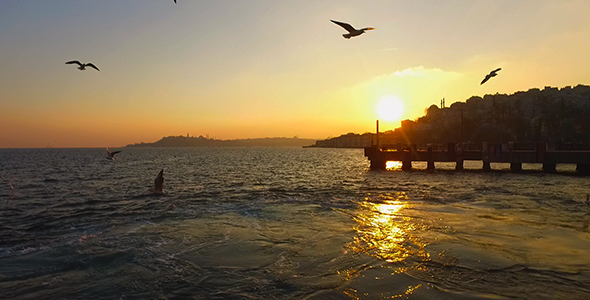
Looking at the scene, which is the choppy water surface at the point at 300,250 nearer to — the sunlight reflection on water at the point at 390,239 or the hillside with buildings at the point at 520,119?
the sunlight reflection on water at the point at 390,239

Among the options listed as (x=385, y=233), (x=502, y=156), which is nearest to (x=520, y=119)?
(x=502, y=156)

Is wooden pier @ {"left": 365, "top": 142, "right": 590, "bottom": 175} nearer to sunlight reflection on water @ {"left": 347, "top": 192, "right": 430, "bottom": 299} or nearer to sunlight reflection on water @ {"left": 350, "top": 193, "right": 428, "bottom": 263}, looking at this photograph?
sunlight reflection on water @ {"left": 350, "top": 193, "right": 428, "bottom": 263}

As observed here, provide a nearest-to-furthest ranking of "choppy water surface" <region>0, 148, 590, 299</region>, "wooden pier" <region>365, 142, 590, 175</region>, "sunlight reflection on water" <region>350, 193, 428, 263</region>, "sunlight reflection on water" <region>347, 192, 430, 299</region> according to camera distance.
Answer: "choppy water surface" <region>0, 148, 590, 299</region> → "sunlight reflection on water" <region>347, 192, 430, 299</region> → "sunlight reflection on water" <region>350, 193, 428, 263</region> → "wooden pier" <region>365, 142, 590, 175</region>

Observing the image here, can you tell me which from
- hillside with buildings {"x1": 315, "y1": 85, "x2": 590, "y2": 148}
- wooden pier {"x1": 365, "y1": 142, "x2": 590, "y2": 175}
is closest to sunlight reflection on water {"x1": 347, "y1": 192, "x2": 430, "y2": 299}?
wooden pier {"x1": 365, "y1": 142, "x2": 590, "y2": 175}

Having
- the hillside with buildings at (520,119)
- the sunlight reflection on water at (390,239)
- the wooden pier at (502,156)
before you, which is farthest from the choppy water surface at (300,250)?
the hillside with buildings at (520,119)

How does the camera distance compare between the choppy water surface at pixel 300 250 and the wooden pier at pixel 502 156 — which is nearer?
the choppy water surface at pixel 300 250

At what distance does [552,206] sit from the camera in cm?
1816

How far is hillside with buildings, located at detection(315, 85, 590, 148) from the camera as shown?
13200 centimetres

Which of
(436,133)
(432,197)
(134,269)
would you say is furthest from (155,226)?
(436,133)

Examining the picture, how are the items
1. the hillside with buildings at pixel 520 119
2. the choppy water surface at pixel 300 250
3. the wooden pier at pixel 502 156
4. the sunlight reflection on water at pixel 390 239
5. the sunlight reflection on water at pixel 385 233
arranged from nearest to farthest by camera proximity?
1. the choppy water surface at pixel 300 250
2. the sunlight reflection on water at pixel 390 239
3. the sunlight reflection on water at pixel 385 233
4. the wooden pier at pixel 502 156
5. the hillside with buildings at pixel 520 119

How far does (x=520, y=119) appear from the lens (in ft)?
492

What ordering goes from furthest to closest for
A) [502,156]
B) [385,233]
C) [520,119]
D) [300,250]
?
[520,119]
[502,156]
[385,233]
[300,250]

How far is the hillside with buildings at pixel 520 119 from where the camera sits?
433 feet

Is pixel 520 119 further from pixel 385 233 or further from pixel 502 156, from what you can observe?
pixel 385 233
